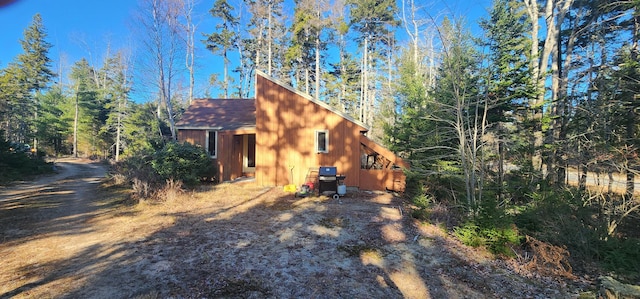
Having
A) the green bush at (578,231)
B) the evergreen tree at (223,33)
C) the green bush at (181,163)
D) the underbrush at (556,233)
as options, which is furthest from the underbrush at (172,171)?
the evergreen tree at (223,33)

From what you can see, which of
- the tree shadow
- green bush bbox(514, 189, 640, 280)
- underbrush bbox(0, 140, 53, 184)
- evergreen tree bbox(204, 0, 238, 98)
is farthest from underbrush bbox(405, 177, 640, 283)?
evergreen tree bbox(204, 0, 238, 98)

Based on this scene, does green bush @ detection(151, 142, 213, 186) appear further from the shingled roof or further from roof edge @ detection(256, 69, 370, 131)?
roof edge @ detection(256, 69, 370, 131)

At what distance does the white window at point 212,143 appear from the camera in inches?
526

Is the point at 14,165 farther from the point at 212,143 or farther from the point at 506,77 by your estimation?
the point at 506,77

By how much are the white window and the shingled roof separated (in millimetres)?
389

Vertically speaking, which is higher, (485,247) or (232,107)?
(232,107)

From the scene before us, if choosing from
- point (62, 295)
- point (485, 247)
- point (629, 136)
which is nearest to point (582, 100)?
point (629, 136)

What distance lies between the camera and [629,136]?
319 inches

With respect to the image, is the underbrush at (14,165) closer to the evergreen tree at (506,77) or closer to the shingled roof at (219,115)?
the shingled roof at (219,115)

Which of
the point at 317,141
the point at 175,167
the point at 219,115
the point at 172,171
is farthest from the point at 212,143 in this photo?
the point at 317,141

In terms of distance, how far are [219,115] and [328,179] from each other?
8.13m

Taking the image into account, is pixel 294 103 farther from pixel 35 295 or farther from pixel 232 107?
pixel 35 295

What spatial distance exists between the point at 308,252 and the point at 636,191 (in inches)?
360

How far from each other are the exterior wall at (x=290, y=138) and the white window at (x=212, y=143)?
2.67 meters
